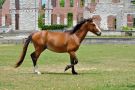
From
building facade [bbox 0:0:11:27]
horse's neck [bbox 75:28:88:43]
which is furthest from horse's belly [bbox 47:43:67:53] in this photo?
building facade [bbox 0:0:11:27]

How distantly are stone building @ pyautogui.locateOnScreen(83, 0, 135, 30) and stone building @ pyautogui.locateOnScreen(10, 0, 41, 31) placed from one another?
6927 mm

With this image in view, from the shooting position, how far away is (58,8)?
265 ft

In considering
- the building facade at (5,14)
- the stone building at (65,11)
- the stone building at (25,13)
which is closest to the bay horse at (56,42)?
the stone building at (25,13)

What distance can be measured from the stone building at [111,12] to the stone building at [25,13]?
22.7 ft

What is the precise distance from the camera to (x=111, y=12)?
69.6 metres

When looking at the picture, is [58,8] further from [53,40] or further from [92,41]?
[53,40]

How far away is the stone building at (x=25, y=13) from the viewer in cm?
7119

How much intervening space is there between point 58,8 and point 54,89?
6754 cm

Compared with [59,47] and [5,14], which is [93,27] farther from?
[5,14]

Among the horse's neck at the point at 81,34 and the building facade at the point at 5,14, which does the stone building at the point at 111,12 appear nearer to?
the building facade at the point at 5,14

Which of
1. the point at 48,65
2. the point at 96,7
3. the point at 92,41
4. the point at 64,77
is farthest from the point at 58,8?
the point at 64,77

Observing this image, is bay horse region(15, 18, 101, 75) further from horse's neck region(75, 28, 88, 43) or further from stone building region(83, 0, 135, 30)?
stone building region(83, 0, 135, 30)

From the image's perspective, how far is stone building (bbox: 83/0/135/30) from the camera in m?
68.2

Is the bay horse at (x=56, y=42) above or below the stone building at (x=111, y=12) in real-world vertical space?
above
